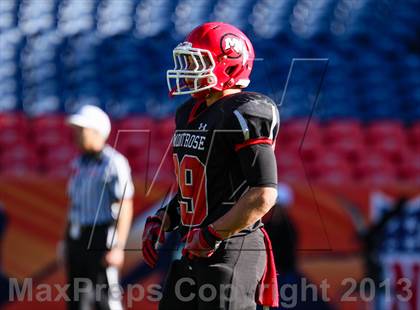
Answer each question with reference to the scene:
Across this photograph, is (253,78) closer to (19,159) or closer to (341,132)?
(341,132)

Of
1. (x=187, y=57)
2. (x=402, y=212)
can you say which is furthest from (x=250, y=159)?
(x=402, y=212)

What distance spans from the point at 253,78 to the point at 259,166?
5.21 metres

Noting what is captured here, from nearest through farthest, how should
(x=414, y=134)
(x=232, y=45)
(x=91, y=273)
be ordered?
(x=232, y=45) < (x=91, y=273) < (x=414, y=134)

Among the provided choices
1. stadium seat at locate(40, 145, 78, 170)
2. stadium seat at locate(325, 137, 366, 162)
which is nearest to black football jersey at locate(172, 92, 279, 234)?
stadium seat at locate(40, 145, 78, 170)

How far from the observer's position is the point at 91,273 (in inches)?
249

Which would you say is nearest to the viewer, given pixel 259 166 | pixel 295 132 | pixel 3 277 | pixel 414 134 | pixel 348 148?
pixel 259 166

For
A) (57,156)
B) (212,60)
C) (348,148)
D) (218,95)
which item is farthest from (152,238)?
(348,148)

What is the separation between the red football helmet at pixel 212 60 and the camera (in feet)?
11.7

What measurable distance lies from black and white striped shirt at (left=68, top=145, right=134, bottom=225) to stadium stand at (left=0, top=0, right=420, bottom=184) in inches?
32.7

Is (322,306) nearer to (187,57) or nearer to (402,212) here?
(402,212)

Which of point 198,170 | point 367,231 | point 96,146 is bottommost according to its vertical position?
point 367,231

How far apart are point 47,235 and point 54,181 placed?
391 millimetres

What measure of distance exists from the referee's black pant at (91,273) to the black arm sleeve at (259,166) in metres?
2.93

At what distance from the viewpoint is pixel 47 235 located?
6.69 m
